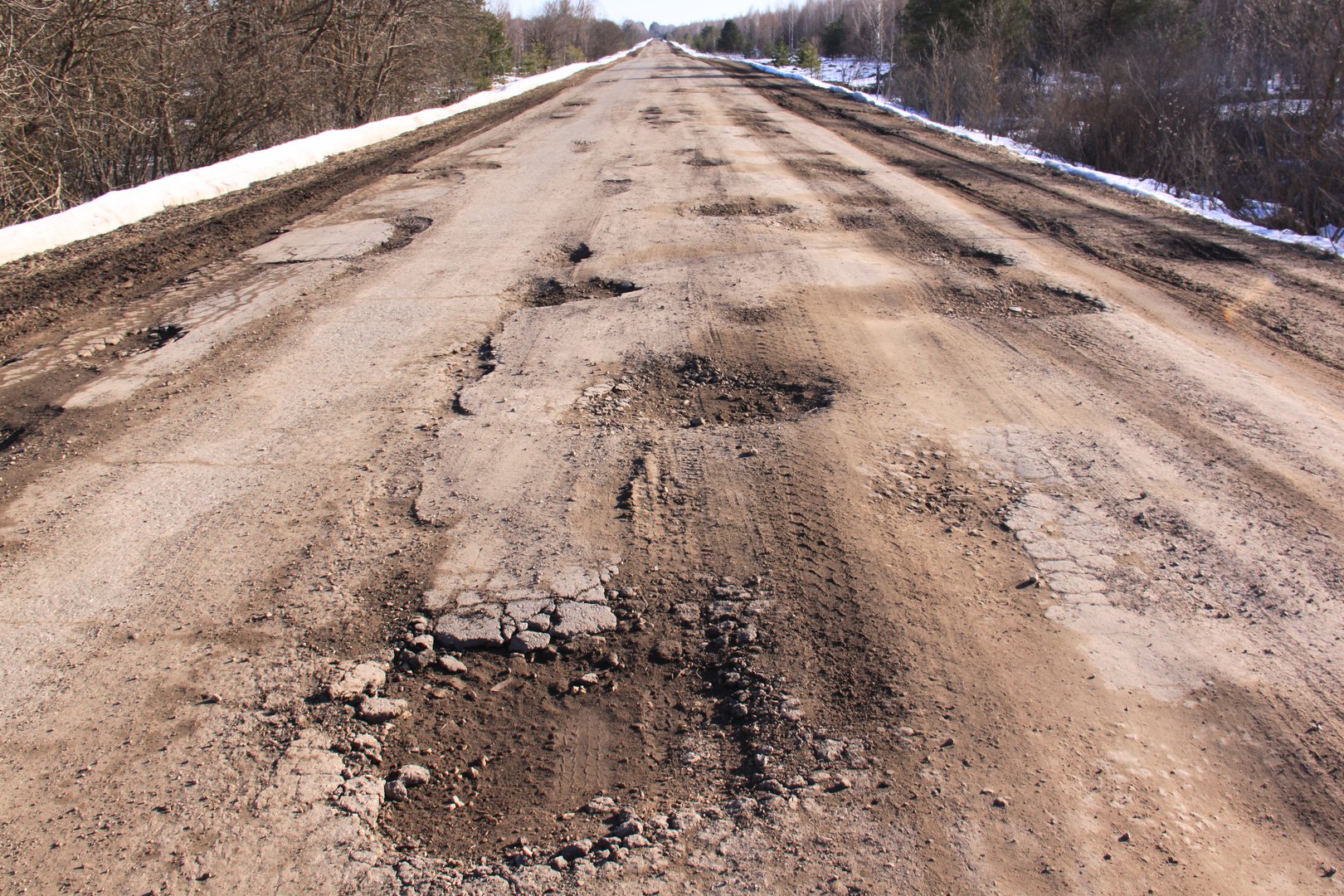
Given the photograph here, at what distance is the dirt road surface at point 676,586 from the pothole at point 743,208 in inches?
72.7

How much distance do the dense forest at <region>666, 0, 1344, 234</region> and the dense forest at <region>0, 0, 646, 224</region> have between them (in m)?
11.5

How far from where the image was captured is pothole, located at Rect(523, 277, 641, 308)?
532cm

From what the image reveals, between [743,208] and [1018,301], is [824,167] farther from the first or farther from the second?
[1018,301]

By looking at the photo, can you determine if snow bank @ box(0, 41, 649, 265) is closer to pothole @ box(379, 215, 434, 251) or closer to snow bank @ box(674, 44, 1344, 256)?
pothole @ box(379, 215, 434, 251)

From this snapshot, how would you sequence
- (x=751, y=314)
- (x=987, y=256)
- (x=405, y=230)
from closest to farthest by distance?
(x=751, y=314) < (x=987, y=256) < (x=405, y=230)

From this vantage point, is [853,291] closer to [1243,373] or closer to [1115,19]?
[1243,373]

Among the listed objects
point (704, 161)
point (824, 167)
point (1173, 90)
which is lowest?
point (824, 167)

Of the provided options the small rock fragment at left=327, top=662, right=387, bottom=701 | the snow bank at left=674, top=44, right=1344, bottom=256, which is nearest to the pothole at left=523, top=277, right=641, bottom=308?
the small rock fragment at left=327, top=662, right=387, bottom=701

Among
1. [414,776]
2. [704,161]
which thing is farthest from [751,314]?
[704,161]

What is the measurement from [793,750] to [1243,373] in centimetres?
342

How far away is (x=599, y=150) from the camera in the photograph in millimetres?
11070

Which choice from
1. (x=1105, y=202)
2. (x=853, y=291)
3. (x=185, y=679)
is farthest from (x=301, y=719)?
(x=1105, y=202)

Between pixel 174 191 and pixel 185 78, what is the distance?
5.47 meters

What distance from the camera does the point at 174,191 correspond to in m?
8.24
